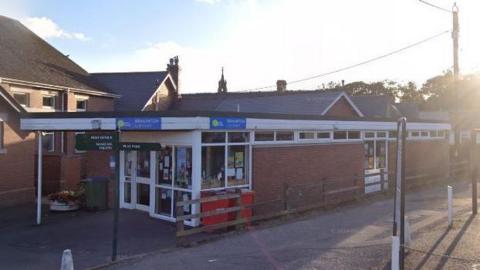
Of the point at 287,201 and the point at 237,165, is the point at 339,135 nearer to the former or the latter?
the point at 287,201

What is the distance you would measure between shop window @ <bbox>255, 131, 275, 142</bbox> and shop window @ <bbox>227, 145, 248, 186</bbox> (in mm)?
518

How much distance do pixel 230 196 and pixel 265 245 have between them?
7.92 ft

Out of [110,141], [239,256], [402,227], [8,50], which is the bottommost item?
[239,256]

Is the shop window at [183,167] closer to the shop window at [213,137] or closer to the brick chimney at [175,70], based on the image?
the shop window at [213,137]

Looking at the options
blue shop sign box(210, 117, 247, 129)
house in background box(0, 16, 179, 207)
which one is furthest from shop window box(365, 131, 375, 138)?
house in background box(0, 16, 179, 207)

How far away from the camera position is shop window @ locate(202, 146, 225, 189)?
13.8 metres

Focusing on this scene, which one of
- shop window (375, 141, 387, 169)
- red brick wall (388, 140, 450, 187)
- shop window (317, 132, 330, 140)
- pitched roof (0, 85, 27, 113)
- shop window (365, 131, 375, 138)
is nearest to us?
pitched roof (0, 85, 27, 113)

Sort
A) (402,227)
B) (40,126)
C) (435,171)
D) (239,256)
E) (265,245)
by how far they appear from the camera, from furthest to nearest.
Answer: (435,171)
(40,126)
(265,245)
(239,256)
(402,227)

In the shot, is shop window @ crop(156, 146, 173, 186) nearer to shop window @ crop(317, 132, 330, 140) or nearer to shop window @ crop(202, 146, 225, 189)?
shop window @ crop(202, 146, 225, 189)

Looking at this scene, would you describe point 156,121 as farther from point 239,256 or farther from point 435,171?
point 435,171

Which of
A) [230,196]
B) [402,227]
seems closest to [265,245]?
[230,196]

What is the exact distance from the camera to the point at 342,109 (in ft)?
110

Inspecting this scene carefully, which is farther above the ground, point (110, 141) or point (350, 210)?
point (110, 141)

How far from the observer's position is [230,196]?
527 inches
